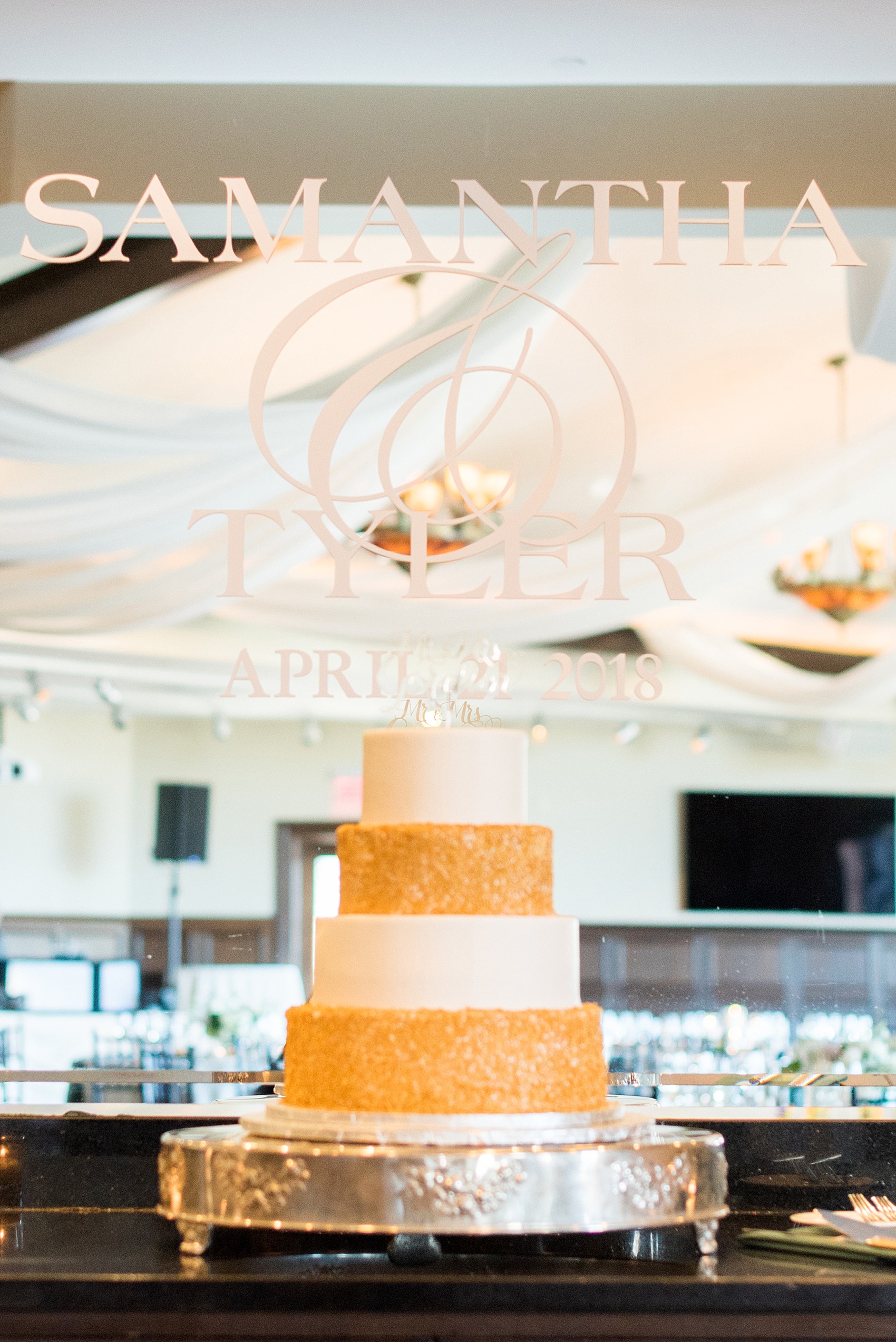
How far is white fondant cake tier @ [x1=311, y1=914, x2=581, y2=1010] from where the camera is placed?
2.10 metres

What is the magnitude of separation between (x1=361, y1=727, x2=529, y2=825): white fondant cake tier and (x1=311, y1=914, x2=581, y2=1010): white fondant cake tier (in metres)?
0.16

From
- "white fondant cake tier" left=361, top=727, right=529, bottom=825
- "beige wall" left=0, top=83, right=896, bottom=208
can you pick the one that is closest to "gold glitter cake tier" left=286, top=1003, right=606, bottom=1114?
"white fondant cake tier" left=361, top=727, right=529, bottom=825

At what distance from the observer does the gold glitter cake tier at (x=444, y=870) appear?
215cm

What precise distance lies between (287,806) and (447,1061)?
149cm

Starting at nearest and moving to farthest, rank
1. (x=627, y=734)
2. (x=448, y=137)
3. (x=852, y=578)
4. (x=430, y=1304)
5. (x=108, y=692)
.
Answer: (x=430, y=1304), (x=448, y=137), (x=627, y=734), (x=108, y=692), (x=852, y=578)

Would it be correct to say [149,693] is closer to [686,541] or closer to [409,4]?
[686,541]

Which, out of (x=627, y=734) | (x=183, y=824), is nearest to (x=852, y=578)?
(x=627, y=734)

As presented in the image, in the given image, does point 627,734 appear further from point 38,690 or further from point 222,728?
point 38,690

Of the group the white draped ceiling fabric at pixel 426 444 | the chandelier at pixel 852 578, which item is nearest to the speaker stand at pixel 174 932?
the white draped ceiling fabric at pixel 426 444

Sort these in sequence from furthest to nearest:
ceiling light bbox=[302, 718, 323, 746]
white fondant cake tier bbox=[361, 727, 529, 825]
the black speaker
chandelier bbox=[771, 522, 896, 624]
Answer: chandelier bbox=[771, 522, 896, 624] → the black speaker → ceiling light bbox=[302, 718, 323, 746] → white fondant cake tier bbox=[361, 727, 529, 825]

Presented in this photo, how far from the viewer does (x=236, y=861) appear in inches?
139

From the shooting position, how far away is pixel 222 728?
12.2 feet

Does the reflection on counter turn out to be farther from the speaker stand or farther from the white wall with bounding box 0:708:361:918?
the speaker stand

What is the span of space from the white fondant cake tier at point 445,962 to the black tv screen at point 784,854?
1.05 m
